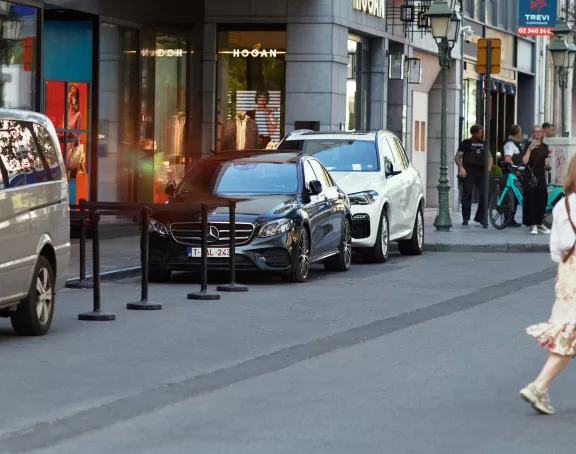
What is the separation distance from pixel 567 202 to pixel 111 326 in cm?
541

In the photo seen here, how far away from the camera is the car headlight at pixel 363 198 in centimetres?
2142

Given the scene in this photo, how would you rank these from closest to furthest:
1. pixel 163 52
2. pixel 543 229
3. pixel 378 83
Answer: pixel 543 229
pixel 163 52
pixel 378 83

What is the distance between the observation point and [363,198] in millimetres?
21438

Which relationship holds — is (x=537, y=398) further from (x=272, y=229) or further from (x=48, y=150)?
(x=272, y=229)

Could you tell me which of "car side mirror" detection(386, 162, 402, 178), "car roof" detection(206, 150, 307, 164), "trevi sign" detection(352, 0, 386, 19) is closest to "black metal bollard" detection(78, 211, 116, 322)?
"car roof" detection(206, 150, 307, 164)

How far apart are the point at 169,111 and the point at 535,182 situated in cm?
719

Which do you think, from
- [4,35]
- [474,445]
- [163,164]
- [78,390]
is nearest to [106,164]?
[163,164]

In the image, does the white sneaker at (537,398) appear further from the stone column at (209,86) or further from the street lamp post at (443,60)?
the stone column at (209,86)

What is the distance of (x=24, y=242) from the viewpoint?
12.2 m

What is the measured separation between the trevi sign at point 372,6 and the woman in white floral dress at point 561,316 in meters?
24.4

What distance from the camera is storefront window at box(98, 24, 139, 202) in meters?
27.1

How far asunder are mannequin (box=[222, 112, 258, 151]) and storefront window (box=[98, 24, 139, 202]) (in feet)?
12.4

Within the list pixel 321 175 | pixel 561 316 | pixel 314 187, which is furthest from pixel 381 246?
pixel 561 316

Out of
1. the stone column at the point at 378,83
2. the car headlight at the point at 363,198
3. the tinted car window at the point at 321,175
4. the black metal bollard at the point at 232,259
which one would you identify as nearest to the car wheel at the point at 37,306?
the black metal bollard at the point at 232,259
